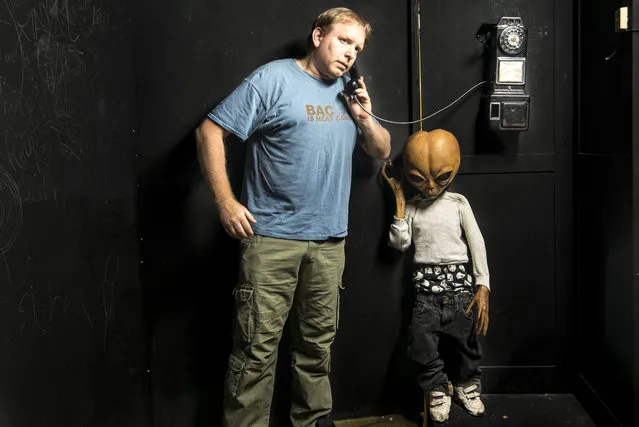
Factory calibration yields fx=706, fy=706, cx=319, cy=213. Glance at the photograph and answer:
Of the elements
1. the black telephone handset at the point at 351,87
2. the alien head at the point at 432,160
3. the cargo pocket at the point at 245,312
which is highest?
the black telephone handset at the point at 351,87

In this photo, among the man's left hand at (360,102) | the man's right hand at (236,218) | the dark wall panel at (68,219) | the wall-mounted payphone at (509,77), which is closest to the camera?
the dark wall panel at (68,219)

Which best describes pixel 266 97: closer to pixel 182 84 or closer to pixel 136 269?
pixel 182 84

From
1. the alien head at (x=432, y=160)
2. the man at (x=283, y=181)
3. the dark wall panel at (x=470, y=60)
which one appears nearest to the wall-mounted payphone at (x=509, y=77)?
the dark wall panel at (x=470, y=60)

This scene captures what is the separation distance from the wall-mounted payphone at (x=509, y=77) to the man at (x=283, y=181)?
566 mm

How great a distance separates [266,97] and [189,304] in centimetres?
107

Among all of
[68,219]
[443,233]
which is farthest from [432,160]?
[68,219]

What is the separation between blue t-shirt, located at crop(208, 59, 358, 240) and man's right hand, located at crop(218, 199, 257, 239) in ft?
0.50

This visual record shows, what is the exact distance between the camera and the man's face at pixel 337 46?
285 cm

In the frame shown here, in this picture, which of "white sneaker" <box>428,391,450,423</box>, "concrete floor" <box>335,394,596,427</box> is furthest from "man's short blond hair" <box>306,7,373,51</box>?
"concrete floor" <box>335,394,596,427</box>

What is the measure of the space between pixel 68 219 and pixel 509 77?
75.9 inches

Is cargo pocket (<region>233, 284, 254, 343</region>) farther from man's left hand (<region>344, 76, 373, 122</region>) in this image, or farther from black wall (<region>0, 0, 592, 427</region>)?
man's left hand (<region>344, 76, 373, 122</region>)

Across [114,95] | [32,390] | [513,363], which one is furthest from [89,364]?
[513,363]

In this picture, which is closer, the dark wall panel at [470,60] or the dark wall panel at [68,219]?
the dark wall panel at [68,219]

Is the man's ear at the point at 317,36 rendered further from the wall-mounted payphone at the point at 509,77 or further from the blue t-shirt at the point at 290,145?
the wall-mounted payphone at the point at 509,77
